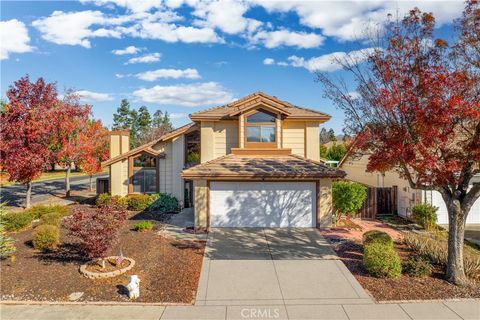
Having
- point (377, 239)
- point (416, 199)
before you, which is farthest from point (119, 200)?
point (416, 199)

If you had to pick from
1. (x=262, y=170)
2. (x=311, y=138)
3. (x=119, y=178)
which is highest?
(x=311, y=138)

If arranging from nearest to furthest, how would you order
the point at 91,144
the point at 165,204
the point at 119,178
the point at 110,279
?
the point at 110,279, the point at 165,204, the point at 119,178, the point at 91,144

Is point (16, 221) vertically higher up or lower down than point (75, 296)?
higher up

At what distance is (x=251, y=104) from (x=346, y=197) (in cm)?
689

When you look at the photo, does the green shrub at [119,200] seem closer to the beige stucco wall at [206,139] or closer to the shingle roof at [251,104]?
the beige stucco wall at [206,139]

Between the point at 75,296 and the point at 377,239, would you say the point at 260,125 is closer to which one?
the point at 377,239

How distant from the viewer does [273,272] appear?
9.78 metres

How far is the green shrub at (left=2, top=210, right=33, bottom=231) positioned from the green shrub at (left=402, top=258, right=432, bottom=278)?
16.1 m

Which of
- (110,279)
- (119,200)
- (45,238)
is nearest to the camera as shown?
(110,279)

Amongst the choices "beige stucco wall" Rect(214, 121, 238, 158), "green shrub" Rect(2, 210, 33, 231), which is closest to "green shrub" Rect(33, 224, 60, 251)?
"green shrub" Rect(2, 210, 33, 231)

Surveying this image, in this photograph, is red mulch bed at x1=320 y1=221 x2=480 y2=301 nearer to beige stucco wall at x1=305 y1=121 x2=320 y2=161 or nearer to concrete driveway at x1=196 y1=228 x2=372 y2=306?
concrete driveway at x1=196 y1=228 x2=372 y2=306

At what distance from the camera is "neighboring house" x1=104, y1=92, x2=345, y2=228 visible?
48.3 feet

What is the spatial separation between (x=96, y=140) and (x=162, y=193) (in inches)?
408

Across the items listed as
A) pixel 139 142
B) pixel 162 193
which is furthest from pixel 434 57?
pixel 139 142
